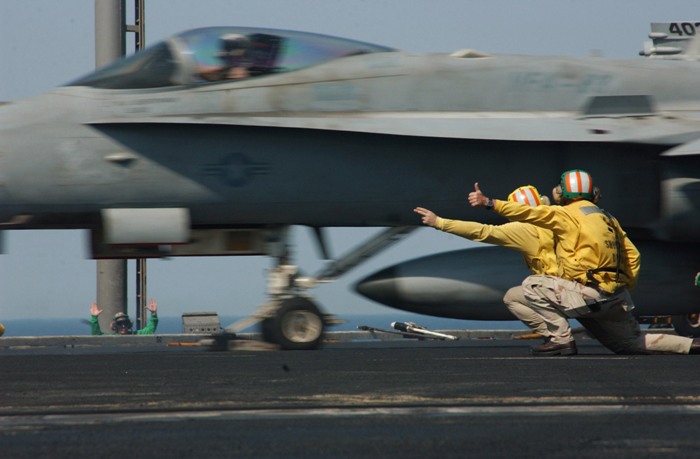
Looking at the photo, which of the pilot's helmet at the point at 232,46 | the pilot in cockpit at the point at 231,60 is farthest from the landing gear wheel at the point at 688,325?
the pilot's helmet at the point at 232,46

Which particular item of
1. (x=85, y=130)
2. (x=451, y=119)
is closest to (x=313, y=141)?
(x=451, y=119)

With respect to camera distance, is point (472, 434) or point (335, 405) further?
point (335, 405)

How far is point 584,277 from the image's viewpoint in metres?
8.64

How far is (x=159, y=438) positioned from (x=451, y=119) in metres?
7.70

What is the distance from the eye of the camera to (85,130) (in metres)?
10.6

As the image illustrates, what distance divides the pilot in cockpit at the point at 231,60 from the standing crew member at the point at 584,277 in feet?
11.7

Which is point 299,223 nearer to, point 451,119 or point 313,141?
point 313,141

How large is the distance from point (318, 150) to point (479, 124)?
5.62ft

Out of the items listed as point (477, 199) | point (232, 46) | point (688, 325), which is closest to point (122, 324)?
point (688, 325)

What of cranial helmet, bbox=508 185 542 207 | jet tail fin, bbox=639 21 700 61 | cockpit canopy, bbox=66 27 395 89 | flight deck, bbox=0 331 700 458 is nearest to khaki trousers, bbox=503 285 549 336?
cranial helmet, bbox=508 185 542 207

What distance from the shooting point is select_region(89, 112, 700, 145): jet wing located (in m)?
10.8

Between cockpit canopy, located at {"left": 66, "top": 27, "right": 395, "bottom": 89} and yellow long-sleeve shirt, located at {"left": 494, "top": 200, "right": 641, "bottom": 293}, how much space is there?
368 centimetres

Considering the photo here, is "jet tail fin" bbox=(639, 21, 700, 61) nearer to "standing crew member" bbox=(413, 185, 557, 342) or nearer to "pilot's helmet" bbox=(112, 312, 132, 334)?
"standing crew member" bbox=(413, 185, 557, 342)

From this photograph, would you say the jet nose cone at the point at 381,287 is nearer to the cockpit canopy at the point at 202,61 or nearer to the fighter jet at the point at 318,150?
the fighter jet at the point at 318,150
